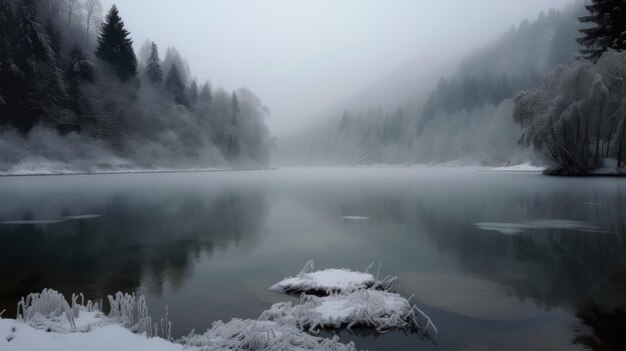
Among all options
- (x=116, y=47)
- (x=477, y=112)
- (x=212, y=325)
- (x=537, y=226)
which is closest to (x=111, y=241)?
(x=212, y=325)

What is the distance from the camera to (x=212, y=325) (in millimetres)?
6656

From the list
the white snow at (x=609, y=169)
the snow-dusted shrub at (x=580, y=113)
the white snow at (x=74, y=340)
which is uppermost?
the snow-dusted shrub at (x=580, y=113)

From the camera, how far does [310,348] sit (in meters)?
5.80

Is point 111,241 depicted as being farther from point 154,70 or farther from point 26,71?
point 154,70

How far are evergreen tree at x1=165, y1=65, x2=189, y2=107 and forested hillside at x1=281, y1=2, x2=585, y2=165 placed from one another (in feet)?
259

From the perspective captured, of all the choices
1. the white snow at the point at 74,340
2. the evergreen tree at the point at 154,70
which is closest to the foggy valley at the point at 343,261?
the white snow at the point at 74,340

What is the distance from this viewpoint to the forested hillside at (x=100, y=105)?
63406mm

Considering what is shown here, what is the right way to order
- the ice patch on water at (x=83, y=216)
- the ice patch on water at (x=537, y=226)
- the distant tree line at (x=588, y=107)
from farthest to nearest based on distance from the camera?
1. the distant tree line at (x=588, y=107)
2. the ice patch on water at (x=83, y=216)
3. the ice patch on water at (x=537, y=226)

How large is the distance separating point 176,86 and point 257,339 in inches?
3817

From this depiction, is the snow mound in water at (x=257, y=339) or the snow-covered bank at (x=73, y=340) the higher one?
the snow-covered bank at (x=73, y=340)

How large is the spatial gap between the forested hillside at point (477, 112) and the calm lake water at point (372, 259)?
8759 centimetres

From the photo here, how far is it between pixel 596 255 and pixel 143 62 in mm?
107848

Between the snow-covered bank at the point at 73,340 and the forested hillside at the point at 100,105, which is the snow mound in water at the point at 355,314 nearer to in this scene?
the snow-covered bank at the point at 73,340

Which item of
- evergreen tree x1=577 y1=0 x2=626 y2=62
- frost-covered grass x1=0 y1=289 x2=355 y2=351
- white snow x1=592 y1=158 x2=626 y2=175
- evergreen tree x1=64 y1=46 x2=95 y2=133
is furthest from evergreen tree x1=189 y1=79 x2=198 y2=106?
frost-covered grass x1=0 y1=289 x2=355 y2=351
